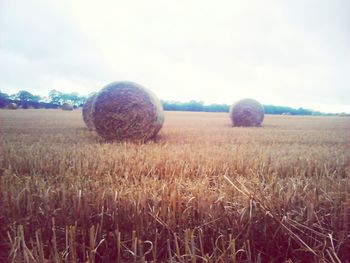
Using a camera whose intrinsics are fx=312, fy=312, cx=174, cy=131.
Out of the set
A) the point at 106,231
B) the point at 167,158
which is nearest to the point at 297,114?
the point at 167,158

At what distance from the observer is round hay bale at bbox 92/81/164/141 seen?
21.2ft

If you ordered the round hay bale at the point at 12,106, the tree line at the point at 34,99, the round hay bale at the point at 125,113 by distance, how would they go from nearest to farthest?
the tree line at the point at 34,99
the round hay bale at the point at 125,113
the round hay bale at the point at 12,106

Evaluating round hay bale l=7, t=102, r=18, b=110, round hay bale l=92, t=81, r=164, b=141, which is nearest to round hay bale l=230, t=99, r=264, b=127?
round hay bale l=92, t=81, r=164, b=141

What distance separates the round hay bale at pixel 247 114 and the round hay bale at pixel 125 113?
23.6ft

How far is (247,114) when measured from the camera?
521 inches

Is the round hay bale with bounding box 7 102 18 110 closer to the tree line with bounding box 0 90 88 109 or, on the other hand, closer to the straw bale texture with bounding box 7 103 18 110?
the straw bale texture with bounding box 7 103 18 110

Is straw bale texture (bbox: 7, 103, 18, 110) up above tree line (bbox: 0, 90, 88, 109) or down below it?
below

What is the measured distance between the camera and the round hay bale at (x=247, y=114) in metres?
13.2

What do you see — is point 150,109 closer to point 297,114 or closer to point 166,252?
point 166,252

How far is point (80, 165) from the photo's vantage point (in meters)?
3.21

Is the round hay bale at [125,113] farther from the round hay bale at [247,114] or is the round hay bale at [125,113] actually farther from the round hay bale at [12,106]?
the round hay bale at [12,106]

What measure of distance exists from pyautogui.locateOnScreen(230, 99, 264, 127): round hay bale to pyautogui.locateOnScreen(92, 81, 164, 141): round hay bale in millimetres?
7178

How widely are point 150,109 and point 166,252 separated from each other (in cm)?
523

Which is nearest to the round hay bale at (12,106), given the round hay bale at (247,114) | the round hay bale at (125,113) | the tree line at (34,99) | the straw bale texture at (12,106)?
the straw bale texture at (12,106)
